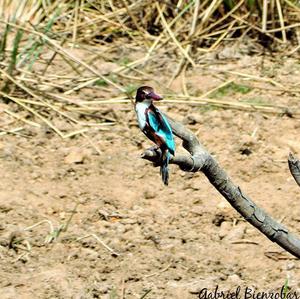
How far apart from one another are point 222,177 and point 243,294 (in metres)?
0.87

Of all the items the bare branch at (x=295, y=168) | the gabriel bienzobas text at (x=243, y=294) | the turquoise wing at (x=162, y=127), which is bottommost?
the gabriel bienzobas text at (x=243, y=294)

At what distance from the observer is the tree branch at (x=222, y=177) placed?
159cm

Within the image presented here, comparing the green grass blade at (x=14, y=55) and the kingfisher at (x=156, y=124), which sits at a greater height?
the kingfisher at (x=156, y=124)

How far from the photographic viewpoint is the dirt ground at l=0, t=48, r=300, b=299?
8.48ft

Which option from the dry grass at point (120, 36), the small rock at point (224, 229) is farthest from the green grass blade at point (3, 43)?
the small rock at point (224, 229)

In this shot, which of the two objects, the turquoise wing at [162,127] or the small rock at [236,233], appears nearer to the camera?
the turquoise wing at [162,127]

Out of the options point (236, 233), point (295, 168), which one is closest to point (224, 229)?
point (236, 233)

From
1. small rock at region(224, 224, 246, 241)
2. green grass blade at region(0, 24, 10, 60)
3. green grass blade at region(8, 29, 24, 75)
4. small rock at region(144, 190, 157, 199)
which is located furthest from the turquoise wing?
green grass blade at region(0, 24, 10, 60)

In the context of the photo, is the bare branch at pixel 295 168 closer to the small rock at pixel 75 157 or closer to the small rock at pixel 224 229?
the small rock at pixel 224 229

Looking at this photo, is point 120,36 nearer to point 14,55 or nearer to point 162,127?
point 14,55

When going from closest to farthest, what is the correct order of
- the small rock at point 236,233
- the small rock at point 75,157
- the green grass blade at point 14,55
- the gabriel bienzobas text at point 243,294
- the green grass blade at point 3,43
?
the gabriel bienzobas text at point 243,294, the small rock at point 236,233, the small rock at point 75,157, the green grass blade at point 14,55, the green grass blade at point 3,43

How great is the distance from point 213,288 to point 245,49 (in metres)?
1.83

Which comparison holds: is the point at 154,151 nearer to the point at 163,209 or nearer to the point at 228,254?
the point at 228,254

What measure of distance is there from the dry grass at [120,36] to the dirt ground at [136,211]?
121 mm
